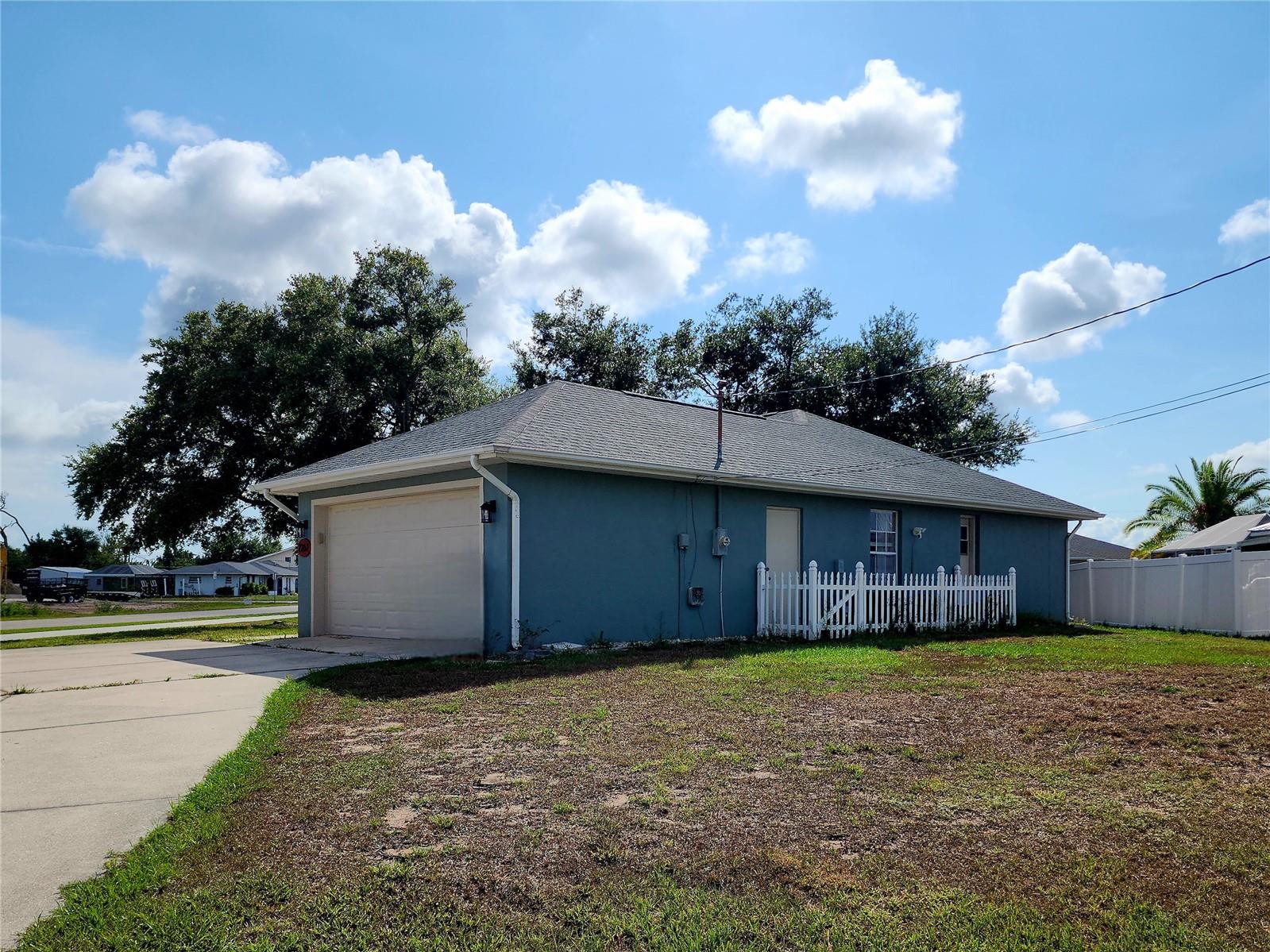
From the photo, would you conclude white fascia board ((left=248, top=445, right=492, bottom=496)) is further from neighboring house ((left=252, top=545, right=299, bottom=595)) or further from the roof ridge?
neighboring house ((left=252, top=545, right=299, bottom=595))

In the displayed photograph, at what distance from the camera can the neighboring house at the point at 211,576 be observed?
67.4 meters

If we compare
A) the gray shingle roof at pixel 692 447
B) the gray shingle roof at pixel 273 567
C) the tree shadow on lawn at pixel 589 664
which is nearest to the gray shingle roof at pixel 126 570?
the gray shingle roof at pixel 273 567

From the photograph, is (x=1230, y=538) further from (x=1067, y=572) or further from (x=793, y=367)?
(x=793, y=367)

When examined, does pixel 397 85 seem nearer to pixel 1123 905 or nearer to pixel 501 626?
pixel 501 626

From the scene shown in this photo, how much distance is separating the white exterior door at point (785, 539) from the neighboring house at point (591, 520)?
0.03 m

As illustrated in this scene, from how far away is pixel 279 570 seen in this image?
71500 millimetres

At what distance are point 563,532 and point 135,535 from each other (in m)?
19.2

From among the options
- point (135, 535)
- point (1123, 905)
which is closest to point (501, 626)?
point (1123, 905)

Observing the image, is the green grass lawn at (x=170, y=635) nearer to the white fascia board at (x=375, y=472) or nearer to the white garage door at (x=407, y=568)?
the white garage door at (x=407, y=568)

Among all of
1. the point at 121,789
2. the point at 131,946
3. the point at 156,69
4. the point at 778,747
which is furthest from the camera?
the point at 156,69

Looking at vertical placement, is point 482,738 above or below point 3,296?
below

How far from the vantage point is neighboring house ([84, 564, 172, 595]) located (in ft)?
223

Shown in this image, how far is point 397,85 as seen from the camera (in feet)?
41.3

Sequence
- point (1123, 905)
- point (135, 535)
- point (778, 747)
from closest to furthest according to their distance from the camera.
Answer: point (1123, 905), point (778, 747), point (135, 535)
